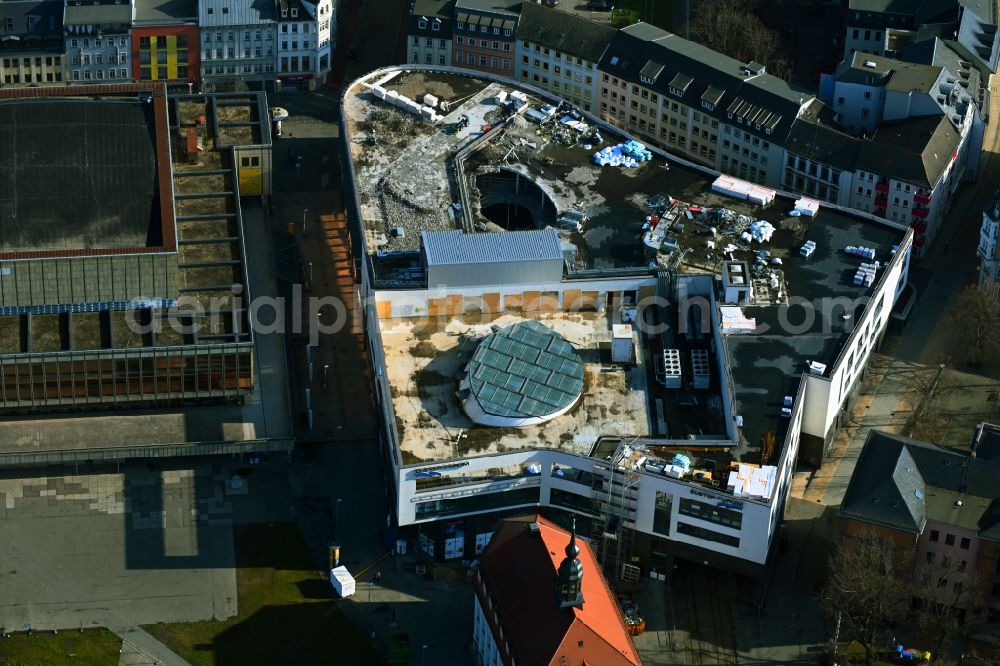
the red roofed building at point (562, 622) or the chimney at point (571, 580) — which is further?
the chimney at point (571, 580)

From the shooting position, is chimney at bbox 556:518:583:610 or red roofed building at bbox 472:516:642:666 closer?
red roofed building at bbox 472:516:642:666

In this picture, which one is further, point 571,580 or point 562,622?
point 562,622

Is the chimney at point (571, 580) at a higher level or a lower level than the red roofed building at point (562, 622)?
higher

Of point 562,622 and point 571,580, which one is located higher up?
point 571,580
